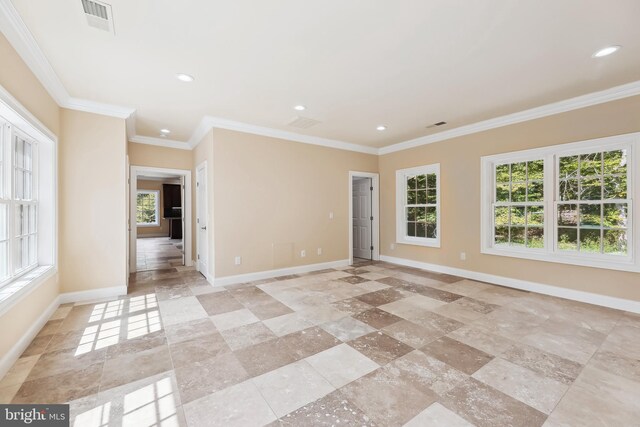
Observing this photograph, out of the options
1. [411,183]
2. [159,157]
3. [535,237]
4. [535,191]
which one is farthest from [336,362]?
[159,157]

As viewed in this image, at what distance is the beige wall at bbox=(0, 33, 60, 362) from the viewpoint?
215 centimetres

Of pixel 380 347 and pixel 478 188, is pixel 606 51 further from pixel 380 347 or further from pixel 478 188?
pixel 380 347

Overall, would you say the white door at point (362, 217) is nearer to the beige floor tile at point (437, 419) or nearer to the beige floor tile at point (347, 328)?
the beige floor tile at point (347, 328)

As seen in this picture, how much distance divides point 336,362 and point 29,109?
3.71 meters

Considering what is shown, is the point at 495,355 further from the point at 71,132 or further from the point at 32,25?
the point at 71,132

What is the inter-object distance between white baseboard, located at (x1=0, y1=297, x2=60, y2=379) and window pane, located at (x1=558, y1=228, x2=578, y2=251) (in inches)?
245

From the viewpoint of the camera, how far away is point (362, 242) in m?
6.97

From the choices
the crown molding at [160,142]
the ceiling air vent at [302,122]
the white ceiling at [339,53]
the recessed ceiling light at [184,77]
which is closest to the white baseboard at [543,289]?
the white ceiling at [339,53]

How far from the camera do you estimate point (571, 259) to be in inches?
149

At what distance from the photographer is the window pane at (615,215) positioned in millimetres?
3455

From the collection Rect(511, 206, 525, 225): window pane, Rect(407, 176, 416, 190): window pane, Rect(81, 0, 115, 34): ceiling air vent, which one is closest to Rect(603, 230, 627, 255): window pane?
Rect(511, 206, 525, 225): window pane

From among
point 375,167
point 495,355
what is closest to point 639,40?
point 495,355

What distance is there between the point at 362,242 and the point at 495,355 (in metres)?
4.66

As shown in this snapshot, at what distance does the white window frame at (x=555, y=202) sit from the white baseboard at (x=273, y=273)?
9.24ft
